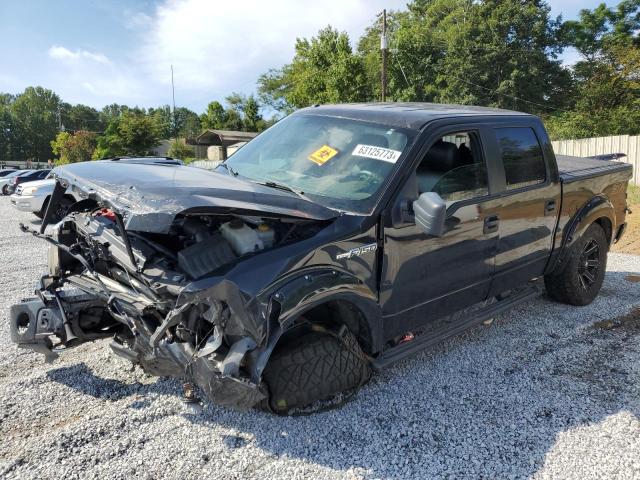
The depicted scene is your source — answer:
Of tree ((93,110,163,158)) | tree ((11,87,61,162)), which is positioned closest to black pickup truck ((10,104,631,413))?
tree ((93,110,163,158))

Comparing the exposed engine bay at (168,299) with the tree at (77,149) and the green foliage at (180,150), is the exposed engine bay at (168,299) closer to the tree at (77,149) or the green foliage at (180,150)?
the green foliage at (180,150)

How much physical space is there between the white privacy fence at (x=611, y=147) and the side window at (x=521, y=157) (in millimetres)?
11795

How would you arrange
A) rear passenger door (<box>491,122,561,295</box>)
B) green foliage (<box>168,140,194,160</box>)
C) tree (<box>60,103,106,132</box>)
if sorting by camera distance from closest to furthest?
rear passenger door (<box>491,122,561,295</box>) → green foliage (<box>168,140,194,160</box>) → tree (<box>60,103,106,132</box>)

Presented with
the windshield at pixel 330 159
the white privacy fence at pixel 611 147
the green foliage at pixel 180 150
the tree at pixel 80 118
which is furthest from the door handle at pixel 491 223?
the tree at pixel 80 118

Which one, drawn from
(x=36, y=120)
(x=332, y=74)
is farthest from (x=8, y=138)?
(x=332, y=74)

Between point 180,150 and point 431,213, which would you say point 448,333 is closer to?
point 431,213

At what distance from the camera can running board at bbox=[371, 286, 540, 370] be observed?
10.3ft

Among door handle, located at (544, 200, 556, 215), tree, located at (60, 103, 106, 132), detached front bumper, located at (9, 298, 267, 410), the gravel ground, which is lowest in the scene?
the gravel ground

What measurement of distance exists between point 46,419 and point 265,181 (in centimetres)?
206

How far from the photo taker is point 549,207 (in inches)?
168

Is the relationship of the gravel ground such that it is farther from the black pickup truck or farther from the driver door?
the driver door

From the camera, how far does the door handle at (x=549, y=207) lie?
4234 millimetres

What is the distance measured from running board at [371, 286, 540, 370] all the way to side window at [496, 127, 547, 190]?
1014 mm

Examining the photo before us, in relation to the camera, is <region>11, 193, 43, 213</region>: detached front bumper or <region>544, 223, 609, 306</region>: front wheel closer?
<region>544, 223, 609, 306</region>: front wheel
